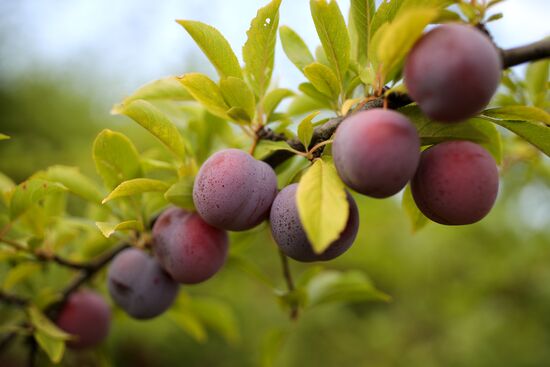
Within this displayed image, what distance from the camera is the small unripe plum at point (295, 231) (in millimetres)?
627

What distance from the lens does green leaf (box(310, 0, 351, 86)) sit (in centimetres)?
67

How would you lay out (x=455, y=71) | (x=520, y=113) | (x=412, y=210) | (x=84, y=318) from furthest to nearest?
(x=84, y=318) < (x=412, y=210) < (x=520, y=113) < (x=455, y=71)

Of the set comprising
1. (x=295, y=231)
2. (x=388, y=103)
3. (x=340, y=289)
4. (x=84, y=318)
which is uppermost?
(x=388, y=103)

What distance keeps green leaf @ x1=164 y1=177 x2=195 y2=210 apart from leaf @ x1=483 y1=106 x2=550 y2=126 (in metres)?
0.48

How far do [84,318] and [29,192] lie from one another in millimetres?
392

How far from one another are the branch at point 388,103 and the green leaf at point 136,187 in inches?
7.6

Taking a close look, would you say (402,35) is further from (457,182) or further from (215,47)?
(215,47)

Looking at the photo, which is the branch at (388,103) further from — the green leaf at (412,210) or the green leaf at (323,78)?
the green leaf at (412,210)

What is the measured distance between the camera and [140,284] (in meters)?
0.90

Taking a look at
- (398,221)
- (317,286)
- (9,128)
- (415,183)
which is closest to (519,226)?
(398,221)

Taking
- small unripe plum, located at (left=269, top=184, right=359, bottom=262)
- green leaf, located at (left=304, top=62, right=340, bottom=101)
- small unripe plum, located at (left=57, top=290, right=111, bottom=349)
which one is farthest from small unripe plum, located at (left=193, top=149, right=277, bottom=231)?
small unripe plum, located at (left=57, top=290, right=111, bottom=349)

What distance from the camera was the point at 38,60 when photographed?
282 centimetres

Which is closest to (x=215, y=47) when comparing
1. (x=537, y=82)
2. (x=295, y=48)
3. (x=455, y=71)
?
(x=295, y=48)

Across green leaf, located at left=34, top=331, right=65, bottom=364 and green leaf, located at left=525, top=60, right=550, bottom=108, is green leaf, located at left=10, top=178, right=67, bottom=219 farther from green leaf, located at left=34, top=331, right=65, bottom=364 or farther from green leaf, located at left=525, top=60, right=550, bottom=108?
green leaf, located at left=525, top=60, right=550, bottom=108
